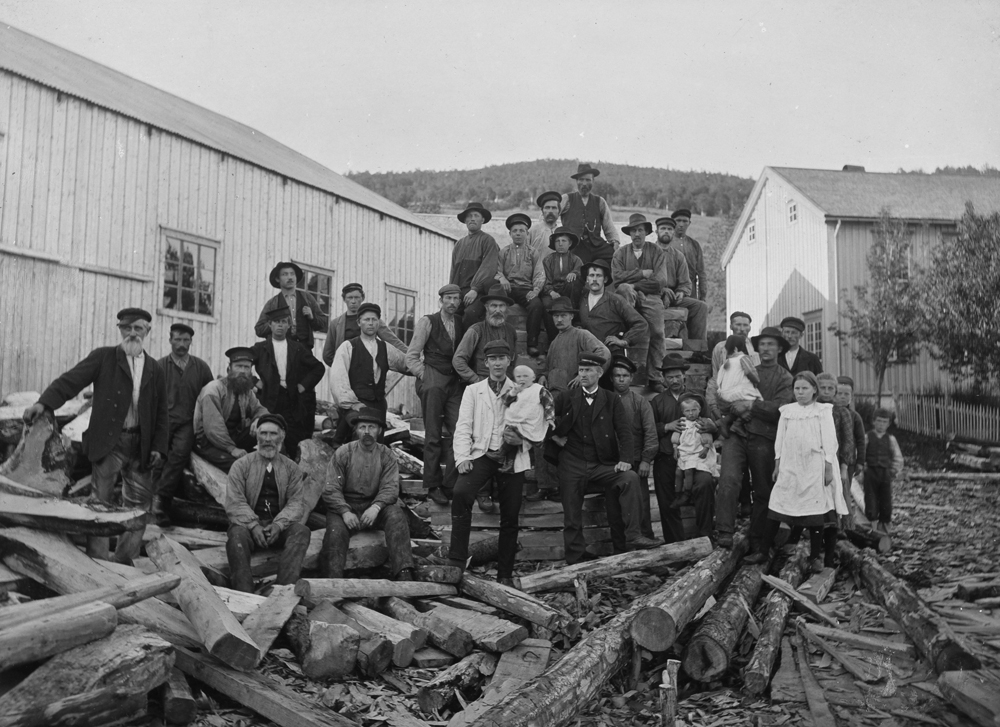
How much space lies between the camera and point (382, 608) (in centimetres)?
666

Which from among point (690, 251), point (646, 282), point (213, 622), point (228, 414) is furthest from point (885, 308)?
point (213, 622)

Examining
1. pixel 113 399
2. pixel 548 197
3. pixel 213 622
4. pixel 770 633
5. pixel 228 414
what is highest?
pixel 548 197

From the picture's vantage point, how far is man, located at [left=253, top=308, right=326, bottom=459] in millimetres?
9086

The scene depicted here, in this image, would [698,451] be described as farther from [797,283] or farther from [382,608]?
[797,283]

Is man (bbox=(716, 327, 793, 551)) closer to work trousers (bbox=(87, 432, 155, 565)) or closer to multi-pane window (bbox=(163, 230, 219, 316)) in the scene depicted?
A: work trousers (bbox=(87, 432, 155, 565))

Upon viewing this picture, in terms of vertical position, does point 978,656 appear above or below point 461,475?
below

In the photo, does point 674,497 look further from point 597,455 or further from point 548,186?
point 548,186

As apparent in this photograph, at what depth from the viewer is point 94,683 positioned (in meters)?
4.32

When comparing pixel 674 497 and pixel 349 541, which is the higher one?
pixel 674 497

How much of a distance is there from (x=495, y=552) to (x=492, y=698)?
2.94 metres

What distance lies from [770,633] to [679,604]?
2.41 ft

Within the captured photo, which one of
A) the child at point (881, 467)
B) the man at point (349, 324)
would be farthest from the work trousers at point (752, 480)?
the man at point (349, 324)

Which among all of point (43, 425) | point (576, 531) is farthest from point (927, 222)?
point (43, 425)

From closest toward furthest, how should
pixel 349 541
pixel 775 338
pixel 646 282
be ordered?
pixel 349 541
pixel 775 338
pixel 646 282
